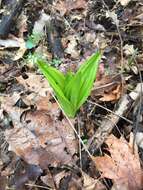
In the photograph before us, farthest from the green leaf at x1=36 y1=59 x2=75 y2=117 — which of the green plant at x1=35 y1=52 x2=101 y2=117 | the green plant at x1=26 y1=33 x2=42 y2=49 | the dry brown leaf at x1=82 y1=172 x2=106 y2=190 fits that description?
the green plant at x1=26 y1=33 x2=42 y2=49

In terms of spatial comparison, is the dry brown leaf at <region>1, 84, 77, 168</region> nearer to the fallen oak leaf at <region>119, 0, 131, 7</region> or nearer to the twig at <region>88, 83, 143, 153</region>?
the twig at <region>88, 83, 143, 153</region>

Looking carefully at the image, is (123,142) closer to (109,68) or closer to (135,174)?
(135,174)

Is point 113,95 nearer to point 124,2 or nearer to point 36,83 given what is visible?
point 36,83

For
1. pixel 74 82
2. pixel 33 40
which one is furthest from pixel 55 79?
pixel 33 40

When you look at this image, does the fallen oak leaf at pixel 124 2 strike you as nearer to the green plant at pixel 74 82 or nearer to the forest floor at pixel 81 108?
the forest floor at pixel 81 108

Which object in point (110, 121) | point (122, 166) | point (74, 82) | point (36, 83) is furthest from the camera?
point (36, 83)

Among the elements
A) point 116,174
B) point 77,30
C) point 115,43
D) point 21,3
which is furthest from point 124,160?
point 21,3

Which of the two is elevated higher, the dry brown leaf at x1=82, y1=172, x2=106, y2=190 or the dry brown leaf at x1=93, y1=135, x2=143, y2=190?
the dry brown leaf at x1=93, y1=135, x2=143, y2=190

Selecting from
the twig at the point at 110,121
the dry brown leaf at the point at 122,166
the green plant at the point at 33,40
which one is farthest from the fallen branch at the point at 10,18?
the dry brown leaf at the point at 122,166

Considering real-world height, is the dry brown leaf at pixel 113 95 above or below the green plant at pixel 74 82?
below
